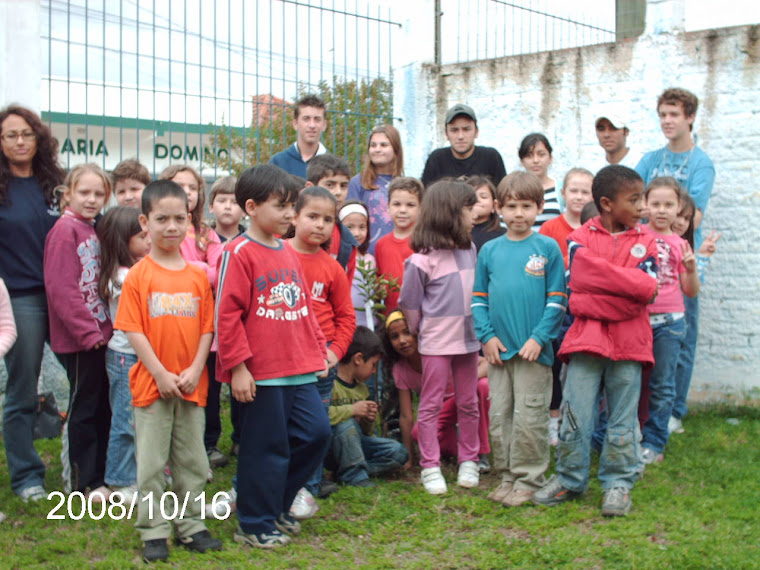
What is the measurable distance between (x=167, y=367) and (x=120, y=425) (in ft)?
2.86

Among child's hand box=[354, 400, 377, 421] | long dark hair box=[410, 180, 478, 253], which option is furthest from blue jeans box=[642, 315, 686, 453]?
child's hand box=[354, 400, 377, 421]

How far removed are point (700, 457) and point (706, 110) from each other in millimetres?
2714

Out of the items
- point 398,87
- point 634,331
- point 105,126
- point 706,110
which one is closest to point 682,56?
point 706,110

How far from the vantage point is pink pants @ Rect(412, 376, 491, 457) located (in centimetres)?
493

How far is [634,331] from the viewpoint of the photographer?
4.08 m

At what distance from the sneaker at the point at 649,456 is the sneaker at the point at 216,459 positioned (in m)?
2.42

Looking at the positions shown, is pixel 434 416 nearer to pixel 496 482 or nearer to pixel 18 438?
pixel 496 482

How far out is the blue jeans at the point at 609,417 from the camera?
4.11 meters

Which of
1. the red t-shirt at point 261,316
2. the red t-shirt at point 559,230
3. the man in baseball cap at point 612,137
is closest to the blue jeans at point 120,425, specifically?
the red t-shirt at point 261,316

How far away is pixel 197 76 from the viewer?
6414mm

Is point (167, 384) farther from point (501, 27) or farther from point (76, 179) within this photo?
point (501, 27)

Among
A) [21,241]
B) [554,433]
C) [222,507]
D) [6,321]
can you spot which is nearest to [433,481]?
[222,507]

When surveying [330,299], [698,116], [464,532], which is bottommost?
[464,532]

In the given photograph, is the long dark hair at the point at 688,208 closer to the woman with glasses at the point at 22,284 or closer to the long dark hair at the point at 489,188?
the long dark hair at the point at 489,188
